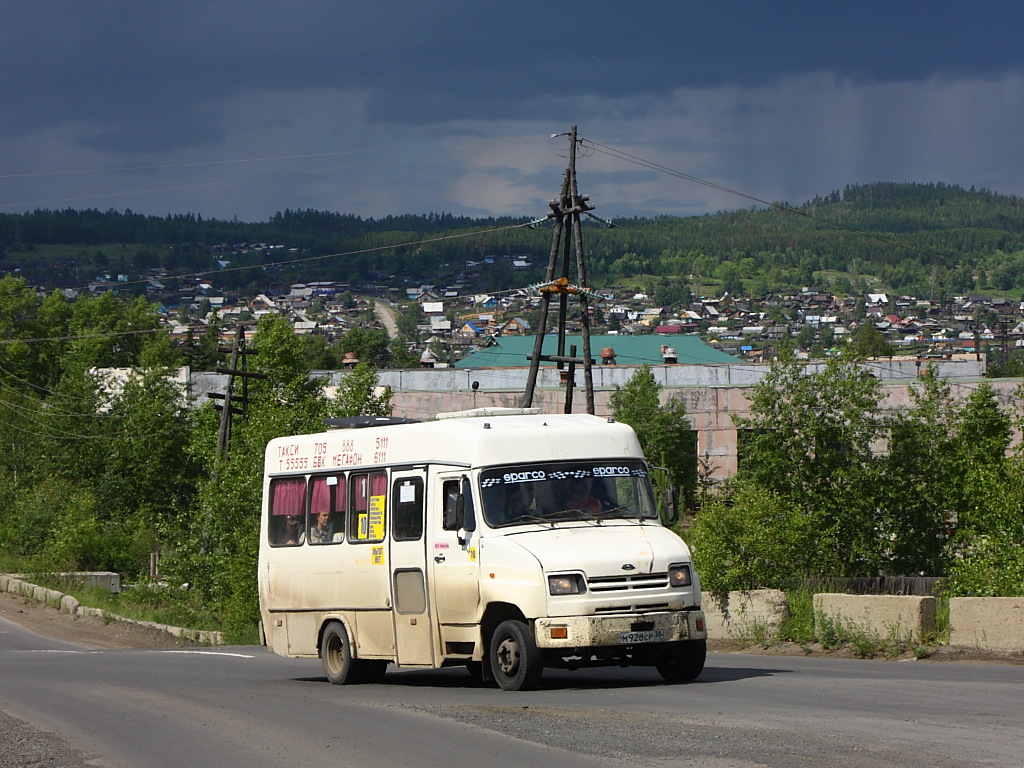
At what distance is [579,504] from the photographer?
14461mm

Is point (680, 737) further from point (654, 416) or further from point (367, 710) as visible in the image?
point (654, 416)

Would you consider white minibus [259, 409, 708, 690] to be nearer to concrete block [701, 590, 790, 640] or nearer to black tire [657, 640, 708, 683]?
black tire [657, 640, 708, 683]

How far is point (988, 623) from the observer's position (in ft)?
53.5

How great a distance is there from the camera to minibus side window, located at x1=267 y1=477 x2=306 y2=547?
57.8 feet

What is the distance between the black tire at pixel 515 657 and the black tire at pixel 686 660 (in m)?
1.40

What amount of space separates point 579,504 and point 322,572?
4.11 meters

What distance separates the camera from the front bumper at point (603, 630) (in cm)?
1311

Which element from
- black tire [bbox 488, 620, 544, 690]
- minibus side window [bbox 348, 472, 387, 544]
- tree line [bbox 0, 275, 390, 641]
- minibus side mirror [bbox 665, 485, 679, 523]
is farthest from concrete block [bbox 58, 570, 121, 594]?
black tire [bbox 488, 620, 544, 690]

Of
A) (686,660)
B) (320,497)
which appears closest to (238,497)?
(320,497)

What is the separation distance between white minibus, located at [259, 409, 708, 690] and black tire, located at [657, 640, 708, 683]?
0.01 meters

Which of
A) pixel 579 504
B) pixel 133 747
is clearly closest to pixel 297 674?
pixel 579 504

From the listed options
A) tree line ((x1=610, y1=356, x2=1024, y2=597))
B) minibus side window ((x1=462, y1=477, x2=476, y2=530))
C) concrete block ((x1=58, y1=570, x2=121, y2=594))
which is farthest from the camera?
concrete block ((x1=58, y1=570, x2=121, y2=594))

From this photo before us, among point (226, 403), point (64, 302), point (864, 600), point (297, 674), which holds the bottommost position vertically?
point (297, 674)

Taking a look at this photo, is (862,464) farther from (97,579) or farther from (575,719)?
(575,719)
